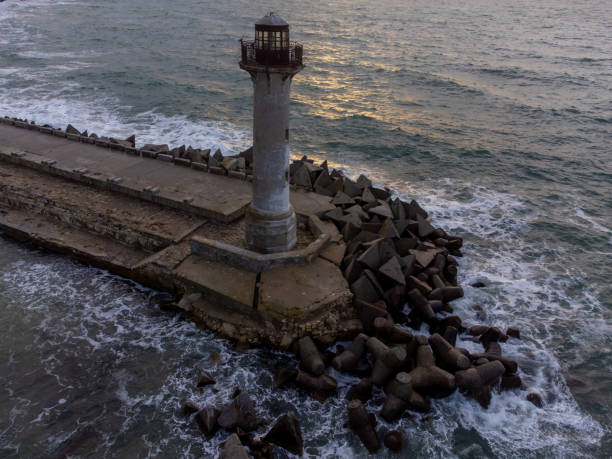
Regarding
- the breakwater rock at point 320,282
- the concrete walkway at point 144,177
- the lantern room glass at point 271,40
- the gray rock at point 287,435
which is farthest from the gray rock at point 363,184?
the gray rock at point 287,435

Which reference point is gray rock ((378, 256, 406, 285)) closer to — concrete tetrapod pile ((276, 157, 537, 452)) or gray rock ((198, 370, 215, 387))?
concrete tetrapod pile ((276, 157, 537, 452))

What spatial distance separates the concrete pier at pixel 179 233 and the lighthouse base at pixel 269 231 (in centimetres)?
45

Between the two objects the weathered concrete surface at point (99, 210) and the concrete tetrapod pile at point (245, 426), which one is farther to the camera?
the weathered concrete surface at point (99, 210)

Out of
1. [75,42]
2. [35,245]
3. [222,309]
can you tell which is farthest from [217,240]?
[75,42]

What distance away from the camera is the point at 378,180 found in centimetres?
2295

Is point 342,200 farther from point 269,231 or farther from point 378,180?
point 378,180

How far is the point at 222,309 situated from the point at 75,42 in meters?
55.3

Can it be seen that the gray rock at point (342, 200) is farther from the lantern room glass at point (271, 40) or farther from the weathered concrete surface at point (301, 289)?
the lantern room glass at point (271, 40)

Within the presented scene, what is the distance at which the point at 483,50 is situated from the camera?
181 feet

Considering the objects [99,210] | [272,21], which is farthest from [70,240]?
[272,21]

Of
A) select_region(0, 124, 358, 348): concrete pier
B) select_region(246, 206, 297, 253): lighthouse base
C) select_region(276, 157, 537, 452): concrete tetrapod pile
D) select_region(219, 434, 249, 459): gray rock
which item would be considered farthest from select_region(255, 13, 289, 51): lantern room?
select_region(219, 434, 249, 459): gray rock

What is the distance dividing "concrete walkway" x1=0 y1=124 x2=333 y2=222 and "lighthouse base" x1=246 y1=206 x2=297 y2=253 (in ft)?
6.12

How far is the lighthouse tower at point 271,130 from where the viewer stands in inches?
397

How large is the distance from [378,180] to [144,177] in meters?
12.2
